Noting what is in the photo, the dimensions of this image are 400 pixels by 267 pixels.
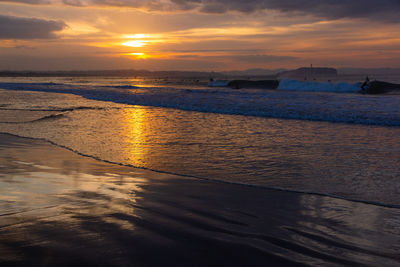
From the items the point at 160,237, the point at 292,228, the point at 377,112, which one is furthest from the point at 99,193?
the point at 377,112

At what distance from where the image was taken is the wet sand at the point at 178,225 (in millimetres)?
2746

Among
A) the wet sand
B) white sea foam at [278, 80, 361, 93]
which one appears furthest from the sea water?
white sea foam at [278, 80, 361, 93]

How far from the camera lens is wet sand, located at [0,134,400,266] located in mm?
2746

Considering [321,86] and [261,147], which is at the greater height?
[321,86]

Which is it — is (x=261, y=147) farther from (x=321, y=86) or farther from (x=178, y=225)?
(x=321, y=86)

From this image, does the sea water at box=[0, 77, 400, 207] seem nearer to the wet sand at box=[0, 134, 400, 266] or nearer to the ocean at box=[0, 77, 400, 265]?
the ocean at box=[0, 77, 400, 265]

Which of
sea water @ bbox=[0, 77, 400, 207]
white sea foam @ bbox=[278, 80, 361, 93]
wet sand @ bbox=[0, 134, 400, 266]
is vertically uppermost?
white sea foam @ bbox=[278, 80, 361, 93]

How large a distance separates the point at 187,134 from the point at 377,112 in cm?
925

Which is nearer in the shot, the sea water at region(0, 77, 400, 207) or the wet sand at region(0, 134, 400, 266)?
the wet sand at region(0, 134, 400, 266)

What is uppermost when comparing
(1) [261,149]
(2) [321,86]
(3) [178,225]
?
(2) [321,86]

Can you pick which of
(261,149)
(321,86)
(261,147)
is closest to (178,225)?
(261,149)

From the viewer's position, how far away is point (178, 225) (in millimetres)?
3453

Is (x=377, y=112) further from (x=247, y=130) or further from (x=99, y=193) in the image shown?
(x=99, y=193)

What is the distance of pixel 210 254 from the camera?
9.23 feet
